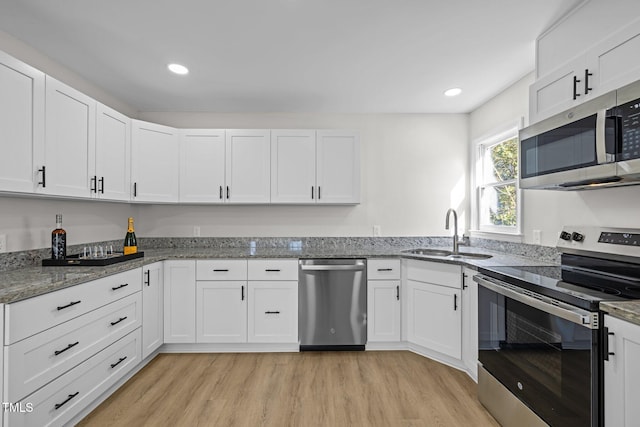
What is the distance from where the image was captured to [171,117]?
3.76 m

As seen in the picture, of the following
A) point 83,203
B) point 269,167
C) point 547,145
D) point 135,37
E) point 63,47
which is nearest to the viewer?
point 547,145

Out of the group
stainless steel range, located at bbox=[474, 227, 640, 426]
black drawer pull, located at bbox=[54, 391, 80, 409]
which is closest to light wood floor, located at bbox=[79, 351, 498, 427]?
black drawer pull, located at bbox=[54, 391, 80, 409]

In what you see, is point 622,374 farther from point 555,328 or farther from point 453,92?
point 453,92

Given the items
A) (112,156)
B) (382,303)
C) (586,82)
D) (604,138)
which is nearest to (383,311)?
(382,303)

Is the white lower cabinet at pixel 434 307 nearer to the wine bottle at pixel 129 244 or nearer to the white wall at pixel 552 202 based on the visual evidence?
the white wall at pixel 552 202

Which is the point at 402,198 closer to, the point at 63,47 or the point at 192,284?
the point at 192,284

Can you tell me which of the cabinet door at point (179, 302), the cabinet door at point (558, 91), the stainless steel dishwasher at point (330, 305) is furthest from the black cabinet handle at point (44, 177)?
the cabinet door at point (558, 91)

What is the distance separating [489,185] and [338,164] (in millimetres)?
1589

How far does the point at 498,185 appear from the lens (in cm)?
328

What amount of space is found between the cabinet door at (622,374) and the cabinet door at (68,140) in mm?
2999

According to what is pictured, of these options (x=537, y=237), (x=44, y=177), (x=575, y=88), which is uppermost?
(x=575, y=88)

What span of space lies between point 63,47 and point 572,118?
331cm

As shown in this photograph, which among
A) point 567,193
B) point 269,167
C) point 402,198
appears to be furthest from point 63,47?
point 567,193

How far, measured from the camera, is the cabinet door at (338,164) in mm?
3428
